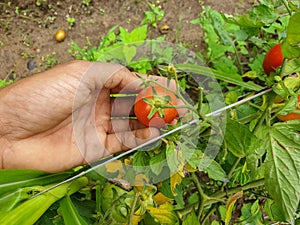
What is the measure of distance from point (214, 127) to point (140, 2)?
1284mm

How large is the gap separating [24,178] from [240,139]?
56 centimetres

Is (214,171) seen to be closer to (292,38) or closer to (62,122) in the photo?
(292,38)

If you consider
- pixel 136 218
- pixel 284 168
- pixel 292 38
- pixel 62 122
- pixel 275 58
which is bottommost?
pixel 136 218

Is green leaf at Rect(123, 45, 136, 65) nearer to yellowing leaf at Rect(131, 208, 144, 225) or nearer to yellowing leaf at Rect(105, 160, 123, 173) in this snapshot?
yellowing leaf at Rect(105, 160, 123, 173)

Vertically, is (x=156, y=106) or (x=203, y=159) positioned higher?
Answer: (x=156, y=106)

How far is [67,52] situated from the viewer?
214 cm

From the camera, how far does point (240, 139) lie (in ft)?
3.11

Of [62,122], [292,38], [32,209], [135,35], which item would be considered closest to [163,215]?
[32,209]

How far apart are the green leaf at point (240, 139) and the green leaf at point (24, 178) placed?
1.66 feet

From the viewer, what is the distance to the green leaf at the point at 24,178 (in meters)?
1.12

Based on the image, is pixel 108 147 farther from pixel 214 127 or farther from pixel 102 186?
pixel 214 127

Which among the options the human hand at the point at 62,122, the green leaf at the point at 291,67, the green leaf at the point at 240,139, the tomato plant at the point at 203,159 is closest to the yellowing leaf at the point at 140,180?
the tomato plant at the point at 203,159

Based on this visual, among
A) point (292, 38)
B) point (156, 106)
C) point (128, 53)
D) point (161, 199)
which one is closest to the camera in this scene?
point (292, 38)

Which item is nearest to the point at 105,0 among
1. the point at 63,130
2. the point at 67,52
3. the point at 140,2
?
the point at 140,2
